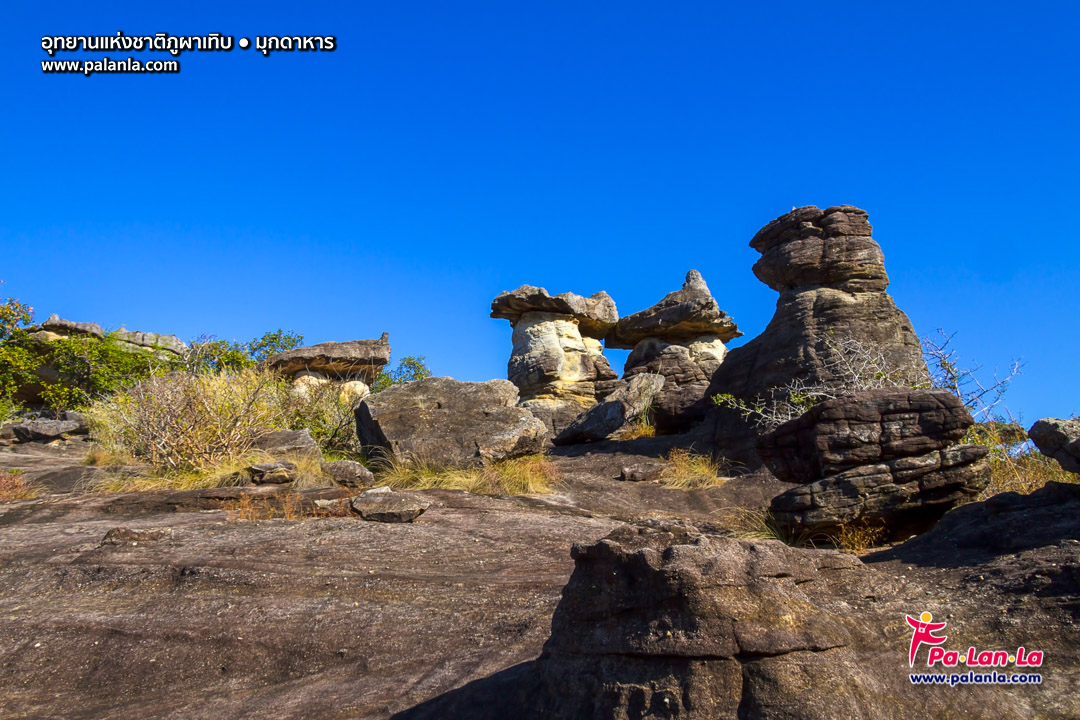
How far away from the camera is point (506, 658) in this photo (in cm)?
440

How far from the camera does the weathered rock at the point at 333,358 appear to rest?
73.3ft

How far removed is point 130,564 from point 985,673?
20.4 feet

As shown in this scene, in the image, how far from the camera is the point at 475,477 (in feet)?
36.7

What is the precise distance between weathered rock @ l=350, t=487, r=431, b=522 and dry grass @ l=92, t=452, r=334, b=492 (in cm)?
180

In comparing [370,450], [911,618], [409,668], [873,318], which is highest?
[873,318]

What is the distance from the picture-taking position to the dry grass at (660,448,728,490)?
40.1 feet

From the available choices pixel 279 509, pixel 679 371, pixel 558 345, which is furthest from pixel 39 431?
pixel 679 371

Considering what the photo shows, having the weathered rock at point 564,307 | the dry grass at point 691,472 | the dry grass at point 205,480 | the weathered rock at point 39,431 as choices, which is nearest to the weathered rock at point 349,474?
the dry grass at point 205,480

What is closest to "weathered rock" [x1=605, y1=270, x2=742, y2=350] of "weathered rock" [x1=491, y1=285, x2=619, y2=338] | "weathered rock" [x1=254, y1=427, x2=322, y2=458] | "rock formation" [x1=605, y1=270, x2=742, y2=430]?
"rock formation" [x1=605, y1=270, x2=742, y2=430]

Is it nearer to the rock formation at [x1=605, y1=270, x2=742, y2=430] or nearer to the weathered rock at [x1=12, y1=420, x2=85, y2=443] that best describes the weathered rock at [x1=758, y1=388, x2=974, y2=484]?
the rock formation at [x1=605, y1=270, x2=742, y2=430]

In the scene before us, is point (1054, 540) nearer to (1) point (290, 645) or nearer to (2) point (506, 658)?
(2) point (506, 658)

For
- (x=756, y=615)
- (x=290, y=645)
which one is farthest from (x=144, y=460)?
(x=756, y=615)

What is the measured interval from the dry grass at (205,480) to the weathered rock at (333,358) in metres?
11.1

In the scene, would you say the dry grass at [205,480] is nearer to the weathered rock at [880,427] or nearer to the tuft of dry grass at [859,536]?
the weathered rock at [880,427]
